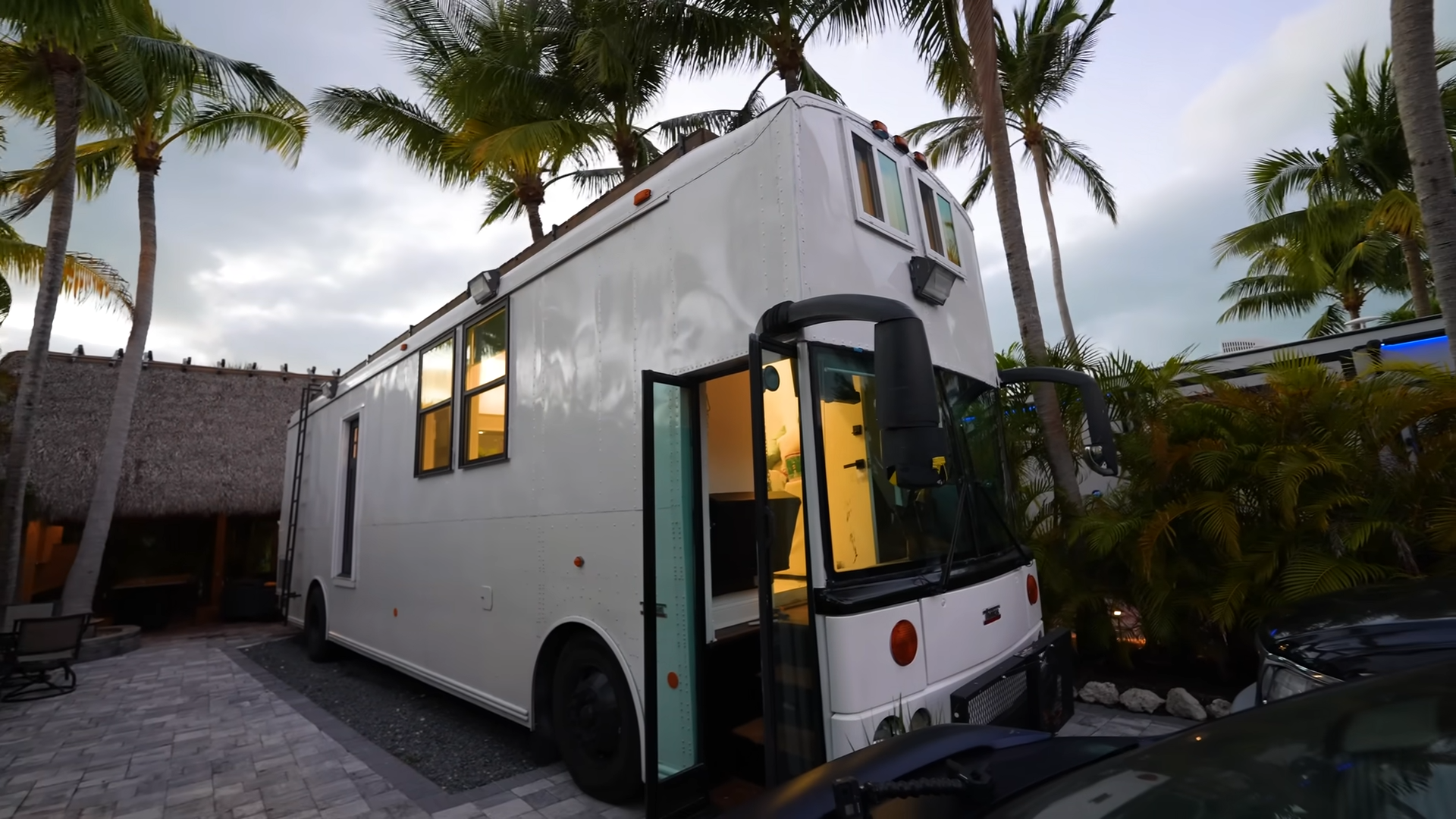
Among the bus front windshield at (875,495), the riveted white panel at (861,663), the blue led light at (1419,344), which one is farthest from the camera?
the blue led light at (1419,344)

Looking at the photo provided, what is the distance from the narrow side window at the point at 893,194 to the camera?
3477 millimetres

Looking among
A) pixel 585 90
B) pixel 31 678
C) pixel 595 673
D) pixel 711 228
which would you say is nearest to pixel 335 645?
pixel 31 678

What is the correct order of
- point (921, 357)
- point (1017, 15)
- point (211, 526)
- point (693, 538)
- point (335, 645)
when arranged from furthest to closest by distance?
point (211, 526), point (1017, 15), point (335, 645), point (693, 538), point (921, 357)

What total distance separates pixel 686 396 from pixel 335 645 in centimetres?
723

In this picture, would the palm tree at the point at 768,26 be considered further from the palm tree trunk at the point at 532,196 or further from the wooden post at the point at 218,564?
the wooden post at the point at 218,564

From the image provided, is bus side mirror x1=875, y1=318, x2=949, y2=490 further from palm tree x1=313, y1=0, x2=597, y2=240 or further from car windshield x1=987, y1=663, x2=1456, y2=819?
palm tree x1=313, y1=0, x2=597, y2=240

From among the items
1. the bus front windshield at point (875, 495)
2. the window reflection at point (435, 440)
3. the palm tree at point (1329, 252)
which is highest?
the palm tree at point (1329, 252)

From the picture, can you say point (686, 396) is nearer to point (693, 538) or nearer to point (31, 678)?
point (693, 538)

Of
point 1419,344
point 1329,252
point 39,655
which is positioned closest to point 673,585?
point 39,655

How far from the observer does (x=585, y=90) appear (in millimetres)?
10328

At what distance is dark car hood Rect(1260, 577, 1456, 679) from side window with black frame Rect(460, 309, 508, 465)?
4.39m

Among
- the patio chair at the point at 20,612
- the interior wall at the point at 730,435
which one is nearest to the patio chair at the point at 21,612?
the patio chair at the point at 20,612

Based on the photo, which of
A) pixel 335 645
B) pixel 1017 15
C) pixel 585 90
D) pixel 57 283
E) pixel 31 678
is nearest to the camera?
pixel 31 678

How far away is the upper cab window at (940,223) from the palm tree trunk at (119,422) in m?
11.9
